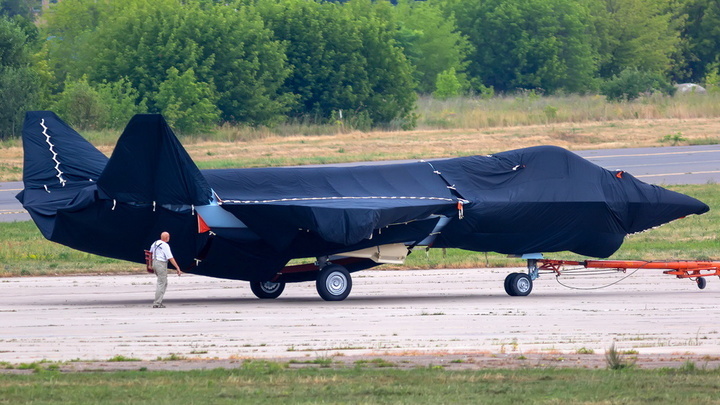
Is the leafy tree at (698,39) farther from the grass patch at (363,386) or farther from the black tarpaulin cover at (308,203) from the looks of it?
the grass patch at (363,386)

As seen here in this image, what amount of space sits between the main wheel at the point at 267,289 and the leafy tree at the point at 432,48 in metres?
66.3

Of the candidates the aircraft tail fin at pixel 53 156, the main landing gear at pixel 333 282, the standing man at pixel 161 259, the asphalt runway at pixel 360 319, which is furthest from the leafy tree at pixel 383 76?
the standing man at pixel 161 259

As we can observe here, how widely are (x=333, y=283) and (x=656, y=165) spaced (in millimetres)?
27328

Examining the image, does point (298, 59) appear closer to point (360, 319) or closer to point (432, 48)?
point (432, 48)

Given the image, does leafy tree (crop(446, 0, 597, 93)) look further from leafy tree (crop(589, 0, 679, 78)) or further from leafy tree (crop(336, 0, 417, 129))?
leafy tree (crop(336, 0, 417, 129))

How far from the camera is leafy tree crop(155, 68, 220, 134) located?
55625mm

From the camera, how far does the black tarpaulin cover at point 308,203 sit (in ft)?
62.0

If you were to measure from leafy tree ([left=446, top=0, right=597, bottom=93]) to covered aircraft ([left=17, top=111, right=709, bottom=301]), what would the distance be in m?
65.1

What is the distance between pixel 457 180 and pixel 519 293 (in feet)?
8.14

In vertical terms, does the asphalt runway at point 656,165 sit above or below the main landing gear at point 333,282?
above

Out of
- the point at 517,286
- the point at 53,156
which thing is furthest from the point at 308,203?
the point at 53,156

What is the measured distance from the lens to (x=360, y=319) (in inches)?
664

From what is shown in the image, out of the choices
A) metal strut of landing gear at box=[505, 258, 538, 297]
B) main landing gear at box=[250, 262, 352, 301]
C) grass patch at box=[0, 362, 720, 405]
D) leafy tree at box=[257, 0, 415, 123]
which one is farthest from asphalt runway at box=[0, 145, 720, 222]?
grass patch at box=[0, 362, 720, 405]

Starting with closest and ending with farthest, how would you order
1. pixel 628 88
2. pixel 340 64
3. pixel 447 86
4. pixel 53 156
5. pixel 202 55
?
pixel 53 156 → pixel 202 55 → pixel 340 64 → pixel 628 88 → pixel 447 86
